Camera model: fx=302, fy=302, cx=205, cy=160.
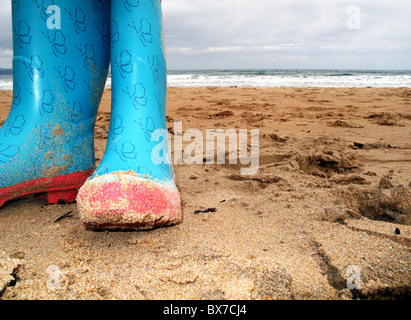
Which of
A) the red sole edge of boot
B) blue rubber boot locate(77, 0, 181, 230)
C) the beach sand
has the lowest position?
the beach sand

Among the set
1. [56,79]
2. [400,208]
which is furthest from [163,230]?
[400,208]

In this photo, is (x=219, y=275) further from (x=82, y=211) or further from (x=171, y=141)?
(x=171, y=141)

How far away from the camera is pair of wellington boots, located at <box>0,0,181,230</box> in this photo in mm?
807

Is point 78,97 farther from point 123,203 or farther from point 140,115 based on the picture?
point 123,203

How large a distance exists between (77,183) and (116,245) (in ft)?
1.07

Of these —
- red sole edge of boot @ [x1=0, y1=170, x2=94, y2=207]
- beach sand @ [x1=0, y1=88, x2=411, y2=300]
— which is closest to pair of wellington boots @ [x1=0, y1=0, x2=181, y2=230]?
red sole edge of boot @ [x1=0, y1=170, x2=94, y2=207]

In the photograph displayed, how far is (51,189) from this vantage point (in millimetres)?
900

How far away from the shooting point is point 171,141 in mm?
1990

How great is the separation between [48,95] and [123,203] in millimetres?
450

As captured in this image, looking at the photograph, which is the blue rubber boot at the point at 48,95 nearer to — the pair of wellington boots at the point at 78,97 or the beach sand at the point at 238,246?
the pair of wellington boots at the point at 78,97

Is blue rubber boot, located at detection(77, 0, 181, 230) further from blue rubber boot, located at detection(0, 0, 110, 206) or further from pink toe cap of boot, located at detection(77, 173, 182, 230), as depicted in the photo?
blue rubber boot, located at detection(0, 0, 110, 206)

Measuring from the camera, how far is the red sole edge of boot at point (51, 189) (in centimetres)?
83

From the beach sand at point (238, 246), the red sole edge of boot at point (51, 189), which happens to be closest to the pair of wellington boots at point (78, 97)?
the red sole edge of boot at point (51, 189)

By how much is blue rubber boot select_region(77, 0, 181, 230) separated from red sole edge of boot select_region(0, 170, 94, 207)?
0.66 ft
